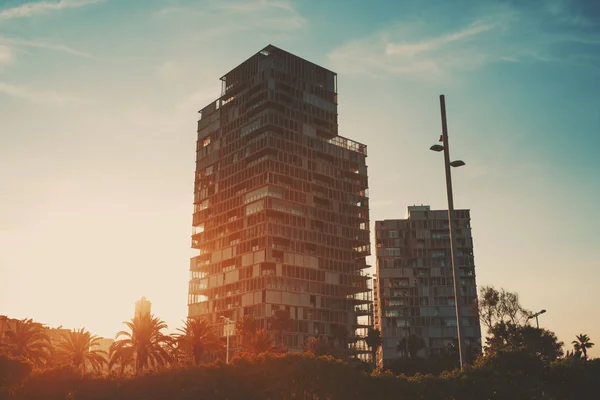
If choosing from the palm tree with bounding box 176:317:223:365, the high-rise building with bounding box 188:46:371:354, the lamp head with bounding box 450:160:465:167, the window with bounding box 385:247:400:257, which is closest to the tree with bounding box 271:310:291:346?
the high-rise building with bounding box 188:46:371:354

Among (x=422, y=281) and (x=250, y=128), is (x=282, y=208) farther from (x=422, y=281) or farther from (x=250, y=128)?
(x=422, y=281)

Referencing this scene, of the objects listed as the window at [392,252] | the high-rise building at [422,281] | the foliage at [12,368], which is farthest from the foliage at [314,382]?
the window at [392,252]

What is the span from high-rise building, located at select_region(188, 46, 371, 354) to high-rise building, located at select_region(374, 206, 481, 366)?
26571 mm

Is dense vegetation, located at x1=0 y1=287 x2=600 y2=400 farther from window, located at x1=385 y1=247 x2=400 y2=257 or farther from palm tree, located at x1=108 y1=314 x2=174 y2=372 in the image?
window, located at x1=385 y1=247 x2=400 y2=257

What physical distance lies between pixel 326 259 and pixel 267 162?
2726 centimetres

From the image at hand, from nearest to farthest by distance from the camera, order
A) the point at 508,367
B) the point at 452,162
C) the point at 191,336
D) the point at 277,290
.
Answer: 1. the point at 452,162
2. the point at 508,367
3. the point at 191,336
4. the point at 277,290

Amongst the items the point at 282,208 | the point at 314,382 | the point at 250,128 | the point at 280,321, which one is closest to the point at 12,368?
the point at 314,382

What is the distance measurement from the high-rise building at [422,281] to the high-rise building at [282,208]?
26571 millimetres

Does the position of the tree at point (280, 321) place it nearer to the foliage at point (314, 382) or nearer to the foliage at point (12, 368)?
the foliage at point (12, 368)

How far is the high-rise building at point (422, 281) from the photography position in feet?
521

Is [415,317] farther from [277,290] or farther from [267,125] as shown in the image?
[267,125]

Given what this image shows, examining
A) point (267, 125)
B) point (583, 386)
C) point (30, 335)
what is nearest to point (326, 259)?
point (267, 125)

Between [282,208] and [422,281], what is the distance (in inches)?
2272

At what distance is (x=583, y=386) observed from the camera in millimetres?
23281
